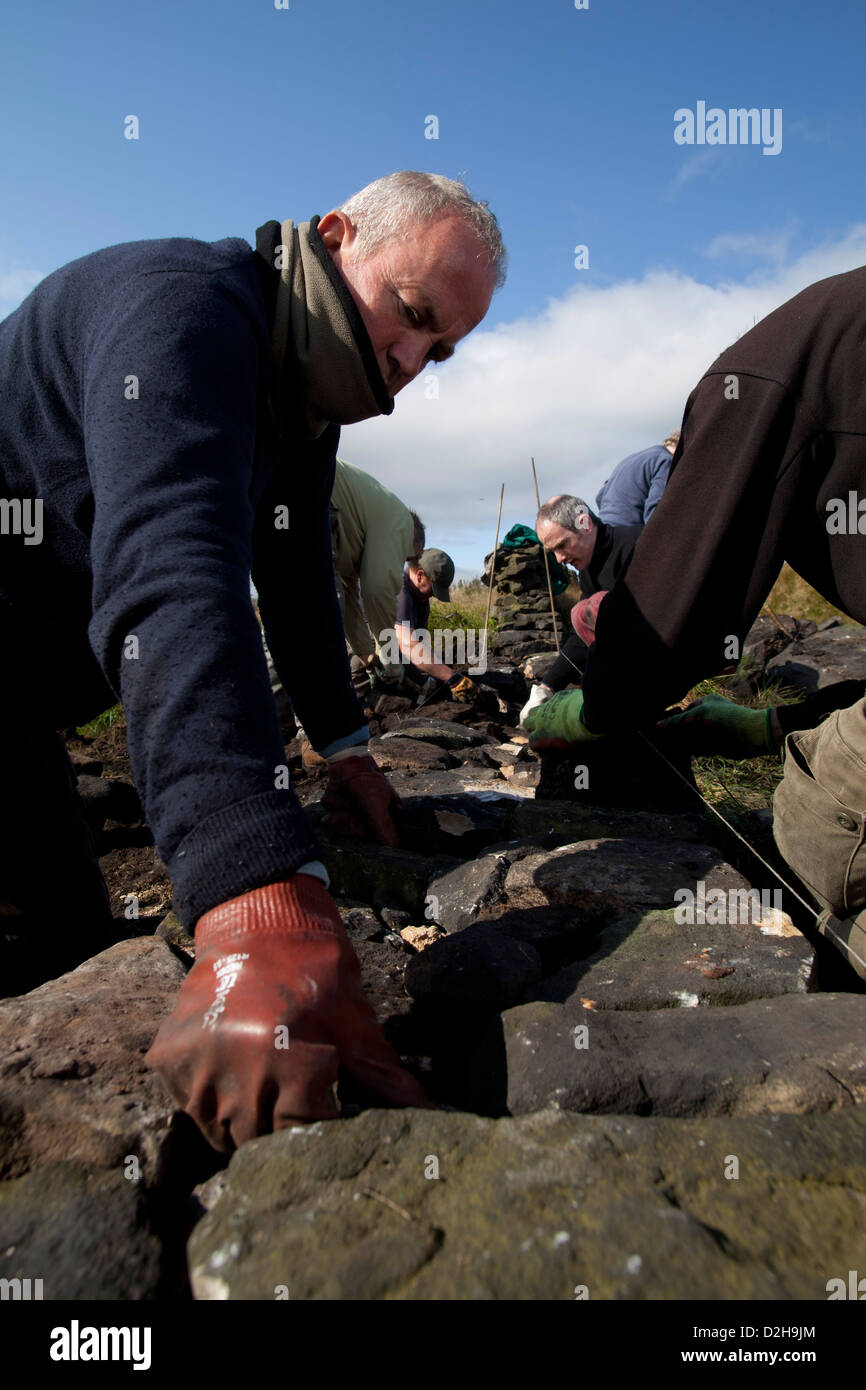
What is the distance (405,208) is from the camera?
1778mm

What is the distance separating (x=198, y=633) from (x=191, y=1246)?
0.74 meters

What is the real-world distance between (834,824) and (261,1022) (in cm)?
142

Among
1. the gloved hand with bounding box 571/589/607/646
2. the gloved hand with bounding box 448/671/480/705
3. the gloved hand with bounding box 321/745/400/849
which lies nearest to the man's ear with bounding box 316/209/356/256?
the gloved hand with bounding box 321/745/400/849

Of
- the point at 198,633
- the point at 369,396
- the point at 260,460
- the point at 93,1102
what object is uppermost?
the point at 369,396

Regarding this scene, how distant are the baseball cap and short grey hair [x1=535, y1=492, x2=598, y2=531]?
2.71 m

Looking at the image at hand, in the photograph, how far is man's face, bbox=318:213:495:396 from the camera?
177 cm

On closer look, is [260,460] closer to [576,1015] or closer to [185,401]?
[185,401]

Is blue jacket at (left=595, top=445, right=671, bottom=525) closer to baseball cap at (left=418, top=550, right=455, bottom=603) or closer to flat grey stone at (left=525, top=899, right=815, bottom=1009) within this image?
baseball cap at (left=418, top=550, right=455, bottom=603)

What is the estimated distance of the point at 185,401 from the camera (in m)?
1.28

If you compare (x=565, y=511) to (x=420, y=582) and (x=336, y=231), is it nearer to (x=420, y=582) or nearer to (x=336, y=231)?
(x=420, y=582)

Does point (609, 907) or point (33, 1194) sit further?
point (609, 907)

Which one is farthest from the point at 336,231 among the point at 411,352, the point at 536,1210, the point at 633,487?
the point at 633,487
